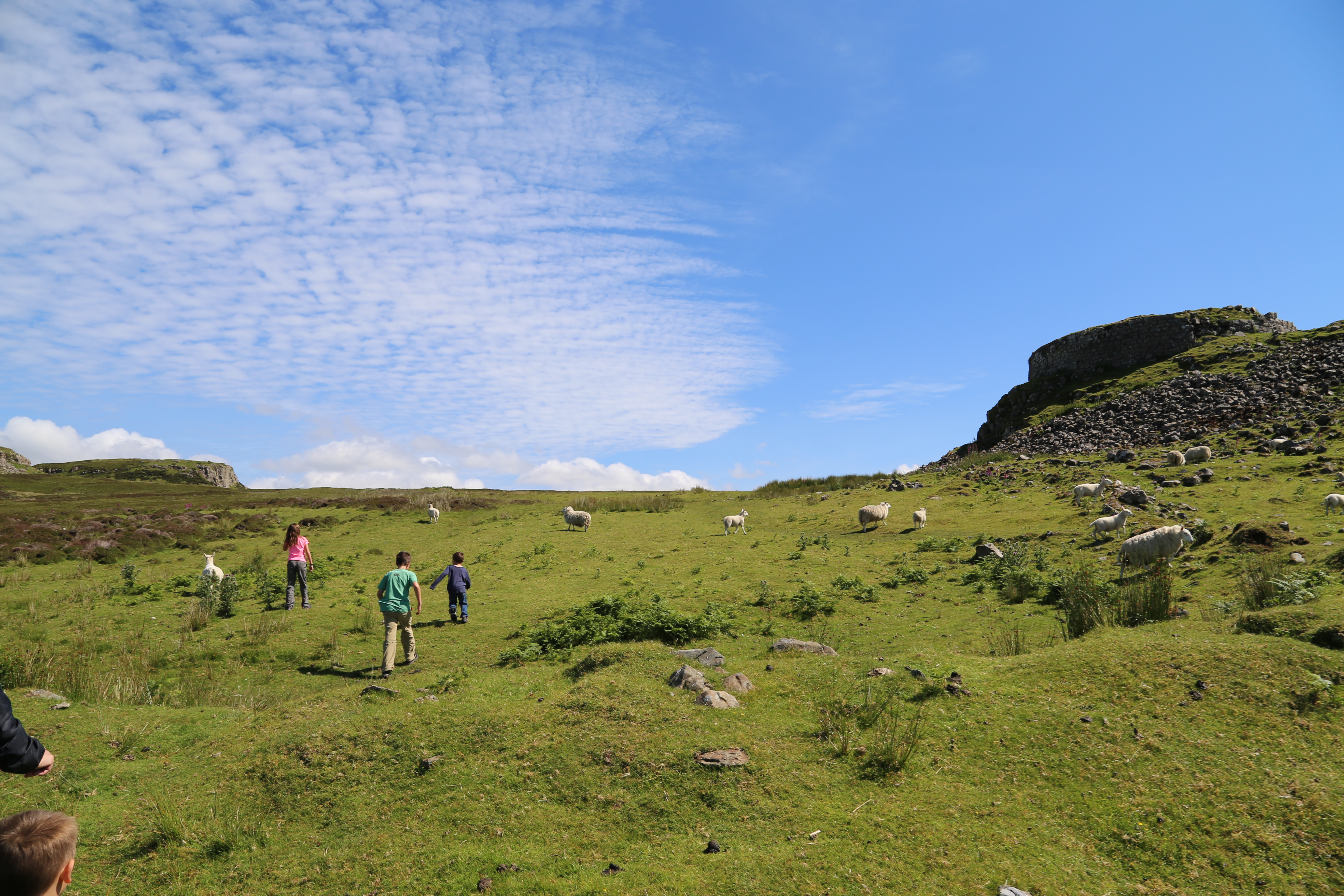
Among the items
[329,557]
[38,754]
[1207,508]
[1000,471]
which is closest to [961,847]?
[38,754]

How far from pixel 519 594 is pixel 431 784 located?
44.0ft

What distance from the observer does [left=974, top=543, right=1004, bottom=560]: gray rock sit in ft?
64.6

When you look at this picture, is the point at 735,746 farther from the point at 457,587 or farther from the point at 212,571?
the point at 212,571

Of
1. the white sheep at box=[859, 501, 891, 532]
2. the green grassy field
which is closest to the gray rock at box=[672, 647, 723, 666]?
the green grassy field

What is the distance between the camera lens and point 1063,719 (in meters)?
7.98

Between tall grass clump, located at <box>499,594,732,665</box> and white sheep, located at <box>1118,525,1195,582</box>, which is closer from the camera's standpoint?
tall grass clump, located at <box>499,594,732,665</box>

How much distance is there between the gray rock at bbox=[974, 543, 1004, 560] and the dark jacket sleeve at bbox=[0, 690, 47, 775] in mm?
20742

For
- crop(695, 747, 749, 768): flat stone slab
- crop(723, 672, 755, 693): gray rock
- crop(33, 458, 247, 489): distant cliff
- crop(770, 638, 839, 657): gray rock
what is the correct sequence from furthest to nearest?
crop(33, 458, 247, 489): distant cliff < crop(770, 638, 839, 657): gray rock < crop(723, 672, 755, 693): gray rock < crop(695, 747, 749, 768): flat stone slab

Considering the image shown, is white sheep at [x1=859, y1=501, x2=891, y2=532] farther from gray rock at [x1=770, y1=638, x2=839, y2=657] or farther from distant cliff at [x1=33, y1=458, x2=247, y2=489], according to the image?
distant cliff at [x1=33, y1=458, x2=247, y2=489]

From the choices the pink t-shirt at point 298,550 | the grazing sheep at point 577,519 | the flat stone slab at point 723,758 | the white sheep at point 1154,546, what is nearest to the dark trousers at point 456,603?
the pink t-shirt at point 298,550

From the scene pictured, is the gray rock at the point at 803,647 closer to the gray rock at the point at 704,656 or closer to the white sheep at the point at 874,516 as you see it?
the gray rock at the point at 704,656

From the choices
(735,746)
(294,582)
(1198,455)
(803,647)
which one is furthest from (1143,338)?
(294,582)

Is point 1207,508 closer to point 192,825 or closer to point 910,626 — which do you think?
point 910,626

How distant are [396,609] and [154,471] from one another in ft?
619
